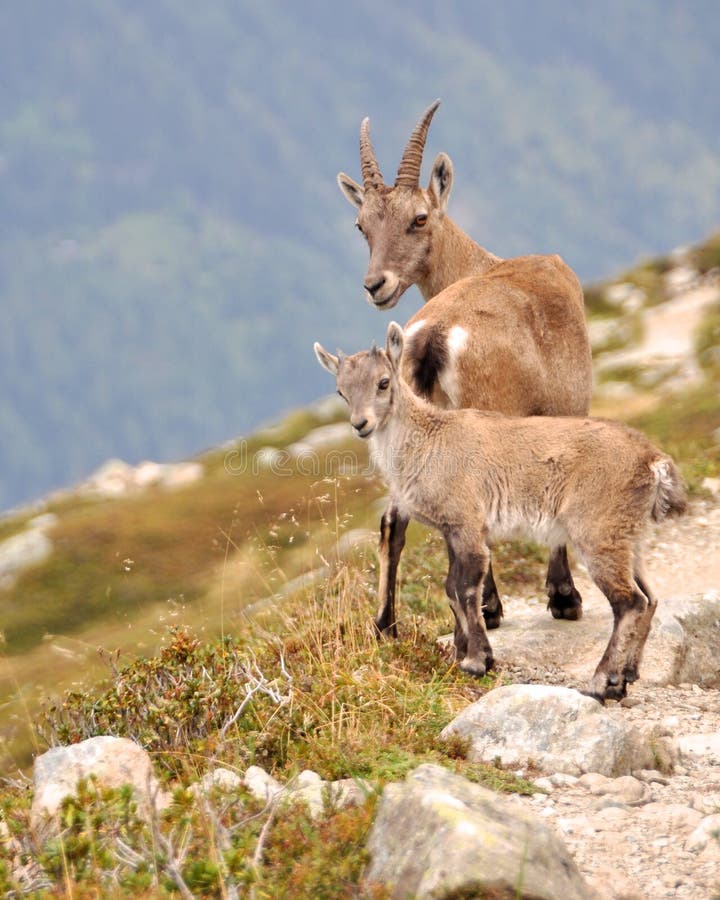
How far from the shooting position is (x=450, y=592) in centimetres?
992

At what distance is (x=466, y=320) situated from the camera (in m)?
10.7

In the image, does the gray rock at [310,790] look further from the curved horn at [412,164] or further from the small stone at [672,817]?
the curved horn at [412,164]

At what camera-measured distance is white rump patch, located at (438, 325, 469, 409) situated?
34.7 ft

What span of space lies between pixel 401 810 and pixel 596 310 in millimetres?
43556

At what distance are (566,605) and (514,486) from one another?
2860 mm

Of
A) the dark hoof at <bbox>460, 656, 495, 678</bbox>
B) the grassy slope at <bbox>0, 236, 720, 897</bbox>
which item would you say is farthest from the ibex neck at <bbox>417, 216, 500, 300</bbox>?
the dark hoof at <bbox>460, 656, 495, 678</bbox>

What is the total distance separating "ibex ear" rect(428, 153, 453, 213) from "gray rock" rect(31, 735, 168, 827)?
7.25 metres

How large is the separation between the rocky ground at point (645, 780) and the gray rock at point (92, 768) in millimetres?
2408

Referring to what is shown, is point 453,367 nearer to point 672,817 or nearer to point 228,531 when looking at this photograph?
point 672,817

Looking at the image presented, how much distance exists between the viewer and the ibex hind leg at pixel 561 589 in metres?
12.1

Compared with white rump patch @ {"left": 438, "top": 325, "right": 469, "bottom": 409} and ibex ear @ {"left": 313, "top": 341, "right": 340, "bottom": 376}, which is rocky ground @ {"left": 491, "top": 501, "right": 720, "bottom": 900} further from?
ibex ear @ {"left": 313, "top": 341, "right": 340, "bottom": 376}

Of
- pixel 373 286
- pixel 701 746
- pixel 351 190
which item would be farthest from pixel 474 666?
pixel 351 190

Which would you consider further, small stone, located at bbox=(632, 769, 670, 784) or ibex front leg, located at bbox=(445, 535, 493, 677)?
ibex front leg, located at bbox=(445, 535, 493, 677)

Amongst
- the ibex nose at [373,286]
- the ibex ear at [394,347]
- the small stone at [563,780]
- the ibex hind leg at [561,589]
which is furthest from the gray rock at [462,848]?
the ibex nose at [373,286]
